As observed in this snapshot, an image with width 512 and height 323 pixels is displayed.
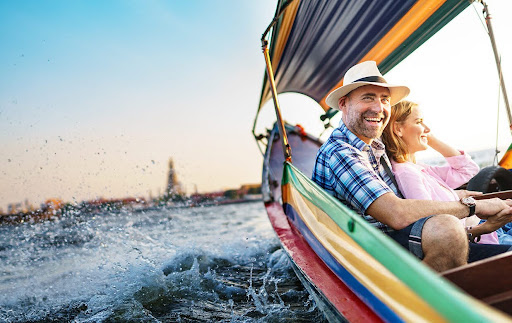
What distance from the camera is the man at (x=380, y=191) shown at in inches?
60.9

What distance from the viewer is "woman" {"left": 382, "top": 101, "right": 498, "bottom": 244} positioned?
222 centimetres

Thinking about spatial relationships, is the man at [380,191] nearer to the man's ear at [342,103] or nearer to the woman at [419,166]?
the man's ear at [342,103]

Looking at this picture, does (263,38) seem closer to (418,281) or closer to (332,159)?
(332,159)

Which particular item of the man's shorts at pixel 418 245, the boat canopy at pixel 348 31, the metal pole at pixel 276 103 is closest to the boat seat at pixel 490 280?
the man's shorts at pixel 418 245

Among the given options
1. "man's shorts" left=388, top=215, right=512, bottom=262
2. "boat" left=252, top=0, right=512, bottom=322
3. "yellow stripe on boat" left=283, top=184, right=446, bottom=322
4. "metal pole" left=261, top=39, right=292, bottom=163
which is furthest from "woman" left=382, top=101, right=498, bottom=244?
"metal pole" left=261, top=39, right=292, bottom=163

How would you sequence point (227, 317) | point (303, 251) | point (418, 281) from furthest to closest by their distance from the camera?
point (227, 317), point (303, 251), point (418, 281)

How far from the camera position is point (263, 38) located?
11.4 ft

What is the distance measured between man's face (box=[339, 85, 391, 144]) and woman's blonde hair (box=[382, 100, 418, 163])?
0.28 meters

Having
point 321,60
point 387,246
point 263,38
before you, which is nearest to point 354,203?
point 387,246

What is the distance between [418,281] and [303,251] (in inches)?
75.1

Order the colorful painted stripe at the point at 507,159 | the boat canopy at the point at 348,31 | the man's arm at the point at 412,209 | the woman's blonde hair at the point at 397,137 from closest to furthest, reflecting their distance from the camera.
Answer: the man's arm at the point at 412,209
the woman's blonde hair at the point at 397,137
the boat canopy at the point at 348,31
the colorful painted stripe at the point at 507,159

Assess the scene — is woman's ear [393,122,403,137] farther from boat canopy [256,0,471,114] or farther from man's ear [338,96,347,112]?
boat canopy [256,0,471,114]

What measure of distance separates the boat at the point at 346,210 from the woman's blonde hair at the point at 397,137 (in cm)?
69

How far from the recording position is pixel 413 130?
8.53ft
